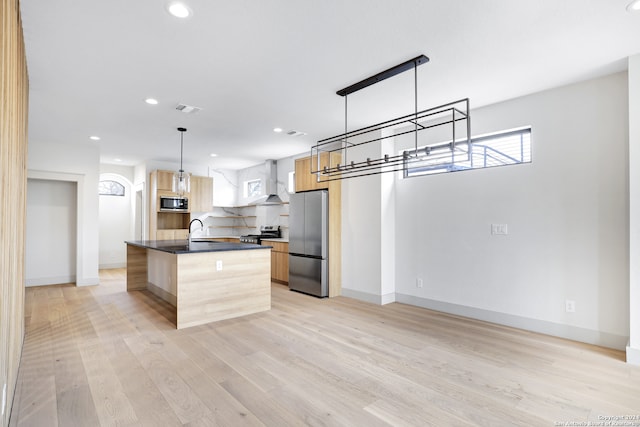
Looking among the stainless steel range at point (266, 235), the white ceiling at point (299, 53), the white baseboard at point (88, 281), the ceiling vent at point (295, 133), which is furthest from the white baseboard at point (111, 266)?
the ceiling vent at point (295, 133)

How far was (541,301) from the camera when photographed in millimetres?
3562

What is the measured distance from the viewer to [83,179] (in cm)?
607

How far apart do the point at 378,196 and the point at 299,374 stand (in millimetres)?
2921

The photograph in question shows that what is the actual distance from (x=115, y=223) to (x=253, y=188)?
356 cm

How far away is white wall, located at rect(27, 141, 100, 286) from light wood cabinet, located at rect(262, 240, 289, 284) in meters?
3.29

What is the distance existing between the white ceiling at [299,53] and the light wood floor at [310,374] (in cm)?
256

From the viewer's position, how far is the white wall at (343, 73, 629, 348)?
10.3 feet

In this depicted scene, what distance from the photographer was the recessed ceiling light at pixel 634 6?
2.12m

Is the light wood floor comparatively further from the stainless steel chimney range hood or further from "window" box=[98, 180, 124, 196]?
"window" box=[98, 180, 124, 196]

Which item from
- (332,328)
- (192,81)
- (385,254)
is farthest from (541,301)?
(192,81)

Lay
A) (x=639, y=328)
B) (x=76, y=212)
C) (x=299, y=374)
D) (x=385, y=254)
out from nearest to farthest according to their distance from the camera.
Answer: (x=299, y=374) < (x=639, y=328) < (x=385, y=254) < (x=76, y=212)

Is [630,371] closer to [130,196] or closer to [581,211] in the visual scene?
[581,211]

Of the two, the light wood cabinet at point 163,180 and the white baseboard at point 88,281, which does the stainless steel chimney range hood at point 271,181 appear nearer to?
the light wood cabinet at point 163,180

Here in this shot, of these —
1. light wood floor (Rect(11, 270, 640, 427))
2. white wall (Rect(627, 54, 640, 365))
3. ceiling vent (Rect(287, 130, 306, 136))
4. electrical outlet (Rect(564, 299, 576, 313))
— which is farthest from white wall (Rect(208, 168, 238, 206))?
white wall (Rect(627, 54, 640, 365))
